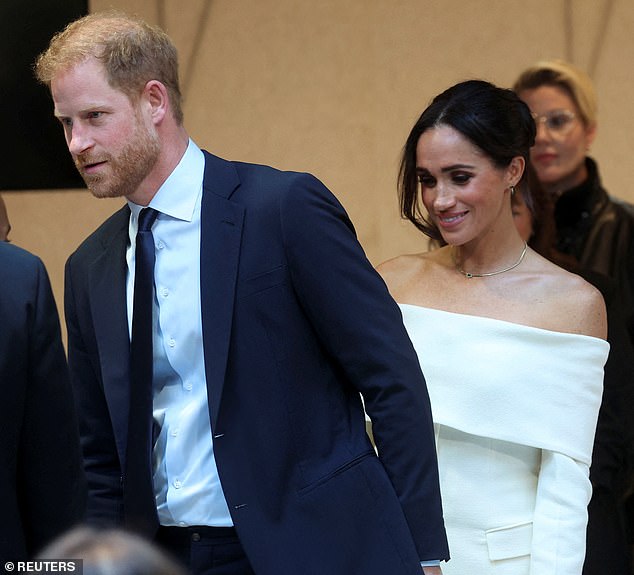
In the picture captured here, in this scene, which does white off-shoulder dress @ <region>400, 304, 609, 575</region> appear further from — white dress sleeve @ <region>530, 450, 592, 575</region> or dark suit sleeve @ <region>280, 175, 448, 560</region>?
dark suit sleeve @ <region>280, 175, 448, 560</region>

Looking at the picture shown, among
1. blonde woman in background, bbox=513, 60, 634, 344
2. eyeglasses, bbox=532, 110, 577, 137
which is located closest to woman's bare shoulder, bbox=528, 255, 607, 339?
blonde woman in background, bbox=513, 60, 634, 344

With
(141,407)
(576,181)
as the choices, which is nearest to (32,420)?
(141,407)

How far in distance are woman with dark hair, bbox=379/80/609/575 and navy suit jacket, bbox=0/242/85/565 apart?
1044mm

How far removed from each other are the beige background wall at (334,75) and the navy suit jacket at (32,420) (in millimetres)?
3044

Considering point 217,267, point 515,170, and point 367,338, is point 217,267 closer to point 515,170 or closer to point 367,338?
point 367,338

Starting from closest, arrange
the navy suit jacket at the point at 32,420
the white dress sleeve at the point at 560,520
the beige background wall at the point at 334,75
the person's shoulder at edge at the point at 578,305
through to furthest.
Result: the navy suit jacket at the point at 32,420, the white dress sleeve at the point at 560,520, the person's shoulder at edge at the point at 578,305, the beige background wall at the point at 334,75

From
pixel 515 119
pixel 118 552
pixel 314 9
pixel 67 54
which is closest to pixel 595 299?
pixel 515 119

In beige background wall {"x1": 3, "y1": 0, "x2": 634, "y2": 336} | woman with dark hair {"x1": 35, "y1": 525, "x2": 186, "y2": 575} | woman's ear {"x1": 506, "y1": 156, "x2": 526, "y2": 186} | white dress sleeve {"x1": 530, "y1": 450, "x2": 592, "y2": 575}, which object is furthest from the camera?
beige background wall {"x1": 3, "y1": 0, "x2": 634, "y2": 336}

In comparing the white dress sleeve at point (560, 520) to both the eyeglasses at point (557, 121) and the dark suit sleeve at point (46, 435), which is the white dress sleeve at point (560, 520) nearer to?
the dark suit sleeve at point (46, 435)

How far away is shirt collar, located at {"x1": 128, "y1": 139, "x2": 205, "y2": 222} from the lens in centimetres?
220

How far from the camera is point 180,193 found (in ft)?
7.26

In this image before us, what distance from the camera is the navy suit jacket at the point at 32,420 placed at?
186cm

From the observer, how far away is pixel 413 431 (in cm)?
212

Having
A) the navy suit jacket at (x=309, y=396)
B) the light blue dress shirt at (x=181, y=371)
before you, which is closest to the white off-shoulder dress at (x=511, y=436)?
the navy suit jacket at (x=309, y=396)
